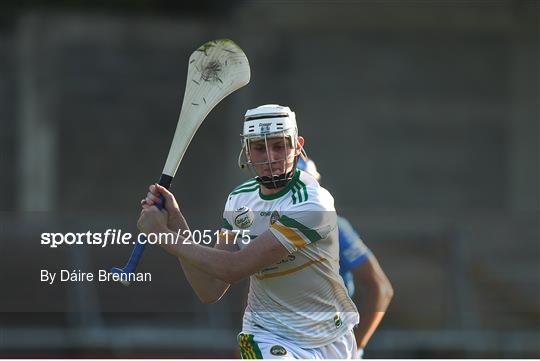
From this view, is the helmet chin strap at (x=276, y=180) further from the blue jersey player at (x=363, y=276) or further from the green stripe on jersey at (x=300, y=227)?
the blue jersey player at (x=363, y=276)

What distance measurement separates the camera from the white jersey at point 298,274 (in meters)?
4.30

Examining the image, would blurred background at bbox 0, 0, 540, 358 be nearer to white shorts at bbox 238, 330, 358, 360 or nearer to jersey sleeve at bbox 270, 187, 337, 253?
white shorts at bbox 238, 330, 358, 360

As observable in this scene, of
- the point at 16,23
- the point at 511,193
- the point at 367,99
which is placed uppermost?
the point at 16,23

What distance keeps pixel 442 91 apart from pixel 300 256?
31.7 ft

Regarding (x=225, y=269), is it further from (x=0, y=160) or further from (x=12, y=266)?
(x=0, y=160)

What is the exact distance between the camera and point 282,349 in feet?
14.3

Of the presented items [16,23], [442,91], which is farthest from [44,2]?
[442,91]

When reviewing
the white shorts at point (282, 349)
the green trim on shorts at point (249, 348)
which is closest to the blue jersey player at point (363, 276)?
the white shorts at point (282, 349)

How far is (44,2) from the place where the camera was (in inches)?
507

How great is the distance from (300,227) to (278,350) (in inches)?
19.7

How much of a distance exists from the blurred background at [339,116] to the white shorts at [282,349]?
5672mm

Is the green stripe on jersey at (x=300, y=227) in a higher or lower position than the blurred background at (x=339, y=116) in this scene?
higher

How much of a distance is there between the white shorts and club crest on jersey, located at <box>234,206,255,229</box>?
→ 0.43m

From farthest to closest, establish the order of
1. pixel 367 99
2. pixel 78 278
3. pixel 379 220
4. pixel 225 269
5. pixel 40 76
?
pixel 367 99 → pixel 40 76 → pixel 379 220 → pixel 78 278 → pixel 225 269
